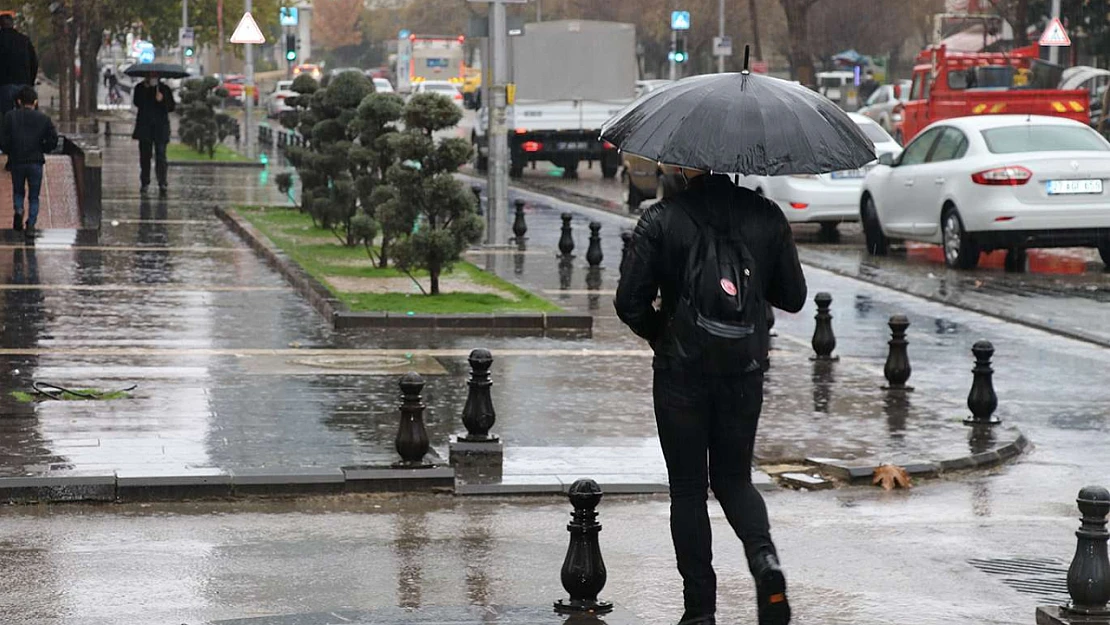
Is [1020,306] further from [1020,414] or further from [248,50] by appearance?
[248,50]

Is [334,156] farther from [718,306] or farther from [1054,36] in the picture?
[1054,36]

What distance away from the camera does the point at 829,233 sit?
26.6 metres

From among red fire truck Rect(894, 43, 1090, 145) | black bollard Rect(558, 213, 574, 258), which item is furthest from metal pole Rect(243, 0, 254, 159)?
black bollard Rect(558, 213, 574, 258)

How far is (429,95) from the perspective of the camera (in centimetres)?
1778

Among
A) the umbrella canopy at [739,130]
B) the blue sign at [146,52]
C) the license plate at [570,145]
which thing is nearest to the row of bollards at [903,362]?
the umbrella canopy at [739,130]

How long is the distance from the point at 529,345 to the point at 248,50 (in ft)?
98.9

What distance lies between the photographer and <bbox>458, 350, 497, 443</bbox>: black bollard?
10.7 meters

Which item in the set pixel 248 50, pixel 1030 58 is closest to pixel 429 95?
pixel 248 50

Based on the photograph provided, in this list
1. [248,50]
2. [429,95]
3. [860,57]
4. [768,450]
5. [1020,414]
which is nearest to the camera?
[768,450]

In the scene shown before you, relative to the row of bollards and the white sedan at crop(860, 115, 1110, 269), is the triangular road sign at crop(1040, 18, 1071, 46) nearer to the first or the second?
the white sedan at crop(860, 115, 1110, 269)

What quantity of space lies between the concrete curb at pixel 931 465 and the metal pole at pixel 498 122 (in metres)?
13.2

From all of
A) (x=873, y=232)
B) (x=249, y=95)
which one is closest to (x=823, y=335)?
(x=873, y=232)

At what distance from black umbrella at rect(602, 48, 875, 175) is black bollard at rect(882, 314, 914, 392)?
6372 millimetres

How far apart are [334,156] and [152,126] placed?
9873 mm
